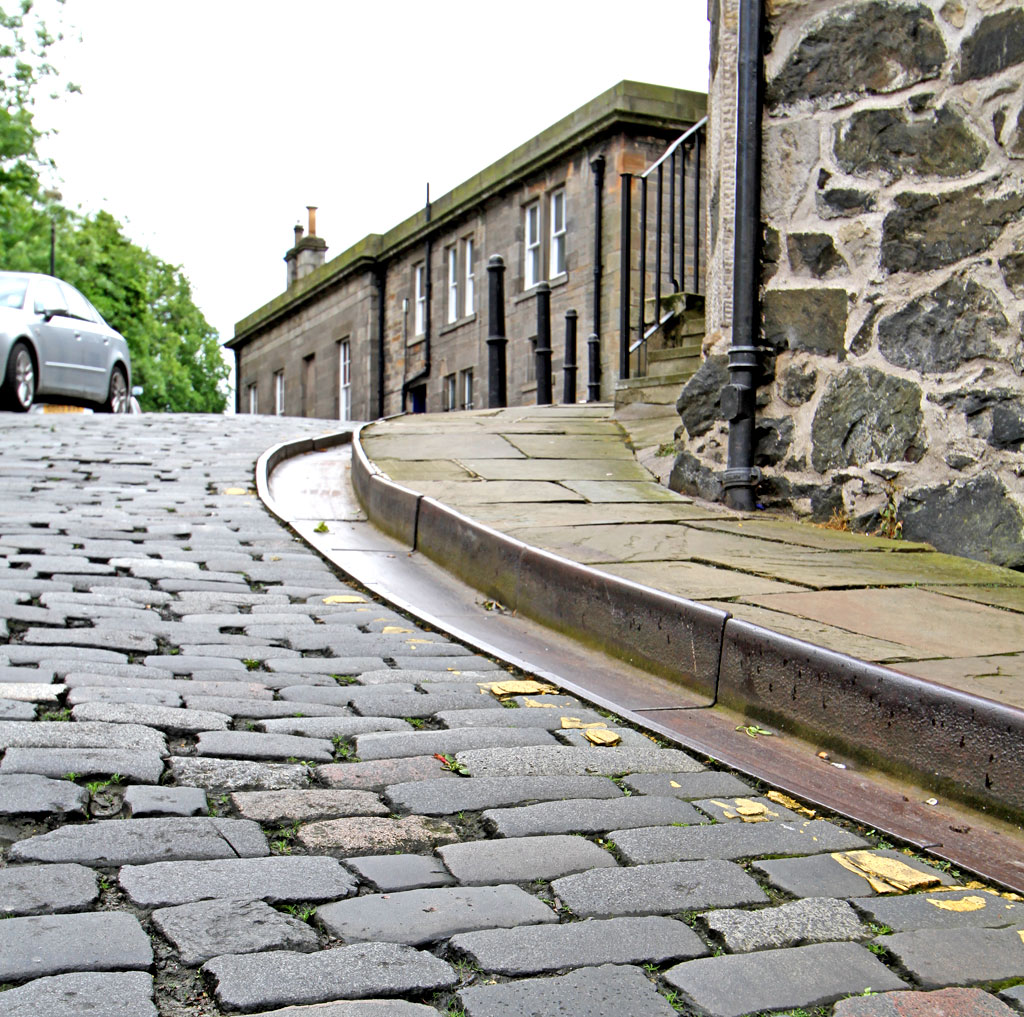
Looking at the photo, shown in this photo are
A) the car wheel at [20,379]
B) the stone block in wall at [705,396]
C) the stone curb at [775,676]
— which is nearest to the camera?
the stone curb at [775,676]

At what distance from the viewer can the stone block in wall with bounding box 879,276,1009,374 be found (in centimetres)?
507

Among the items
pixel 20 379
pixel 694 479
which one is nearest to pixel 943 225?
pixel 694 479

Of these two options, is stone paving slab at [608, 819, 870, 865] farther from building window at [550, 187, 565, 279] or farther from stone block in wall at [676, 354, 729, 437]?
building window at [550, 187, 565, 279]

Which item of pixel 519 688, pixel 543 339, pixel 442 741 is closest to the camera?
pixel 442 741

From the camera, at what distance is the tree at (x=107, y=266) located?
3444 centimetres

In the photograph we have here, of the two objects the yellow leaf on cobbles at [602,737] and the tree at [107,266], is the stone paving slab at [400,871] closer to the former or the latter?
the yellow leaf on cobbles at [602,737]

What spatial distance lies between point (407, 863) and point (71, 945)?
657 millimetres

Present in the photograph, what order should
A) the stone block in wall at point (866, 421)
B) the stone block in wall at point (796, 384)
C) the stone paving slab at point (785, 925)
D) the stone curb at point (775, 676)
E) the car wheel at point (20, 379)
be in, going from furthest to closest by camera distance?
the car wheel at point (20, 379), the stone block in wall at point (796, 384), the stone block in wall at point (866, 421), the stone curb at point (775, 676), the stone paving slab at point (785, 925)

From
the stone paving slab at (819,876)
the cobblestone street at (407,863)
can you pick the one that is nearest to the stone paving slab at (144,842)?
the cobblestone street at (407,863)

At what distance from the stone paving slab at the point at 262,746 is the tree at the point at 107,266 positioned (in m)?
33.9

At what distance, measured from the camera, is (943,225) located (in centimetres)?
528

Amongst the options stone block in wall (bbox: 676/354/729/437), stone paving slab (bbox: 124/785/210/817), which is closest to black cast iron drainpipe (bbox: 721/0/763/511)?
stone block in wall (bbox: 676/354/729/437)

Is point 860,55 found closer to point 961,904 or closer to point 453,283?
point 961,904

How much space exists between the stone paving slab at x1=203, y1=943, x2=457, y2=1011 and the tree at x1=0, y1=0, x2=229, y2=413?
115 feet
